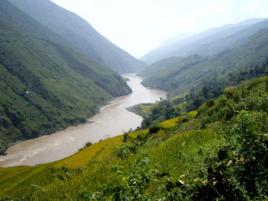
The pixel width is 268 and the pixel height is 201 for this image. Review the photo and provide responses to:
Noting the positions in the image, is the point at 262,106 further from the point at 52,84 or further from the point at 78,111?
the point at 52,84

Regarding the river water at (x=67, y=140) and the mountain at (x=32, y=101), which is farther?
the mountain at (x=32, y=101)

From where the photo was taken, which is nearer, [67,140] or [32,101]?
[67,140]

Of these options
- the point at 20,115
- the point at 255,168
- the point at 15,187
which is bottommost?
the point at 15,187

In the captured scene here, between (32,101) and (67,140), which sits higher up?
(32,101)

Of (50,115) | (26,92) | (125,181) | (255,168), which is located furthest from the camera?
(26,92)

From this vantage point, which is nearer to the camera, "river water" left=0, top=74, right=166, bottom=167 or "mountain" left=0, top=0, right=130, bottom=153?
"river water" left=0, top=74, right=166, bottom=167

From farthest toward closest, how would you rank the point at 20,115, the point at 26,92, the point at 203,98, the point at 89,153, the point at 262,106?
the point at 26,92, the point at 20,115, the point at 203,98, the point at 89,153, the point at 262,106

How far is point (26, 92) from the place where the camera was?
161375mm

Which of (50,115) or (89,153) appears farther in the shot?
(50,115)

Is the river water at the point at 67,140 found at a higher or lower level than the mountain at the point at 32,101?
lower

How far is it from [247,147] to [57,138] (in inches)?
4560

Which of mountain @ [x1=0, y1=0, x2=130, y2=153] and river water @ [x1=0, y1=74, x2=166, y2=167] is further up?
mountain @ [x1=0, y1=0, x2=130, y2=153]

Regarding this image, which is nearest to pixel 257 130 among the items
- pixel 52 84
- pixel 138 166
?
pixel 138 166

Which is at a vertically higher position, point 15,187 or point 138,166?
point 138,166
